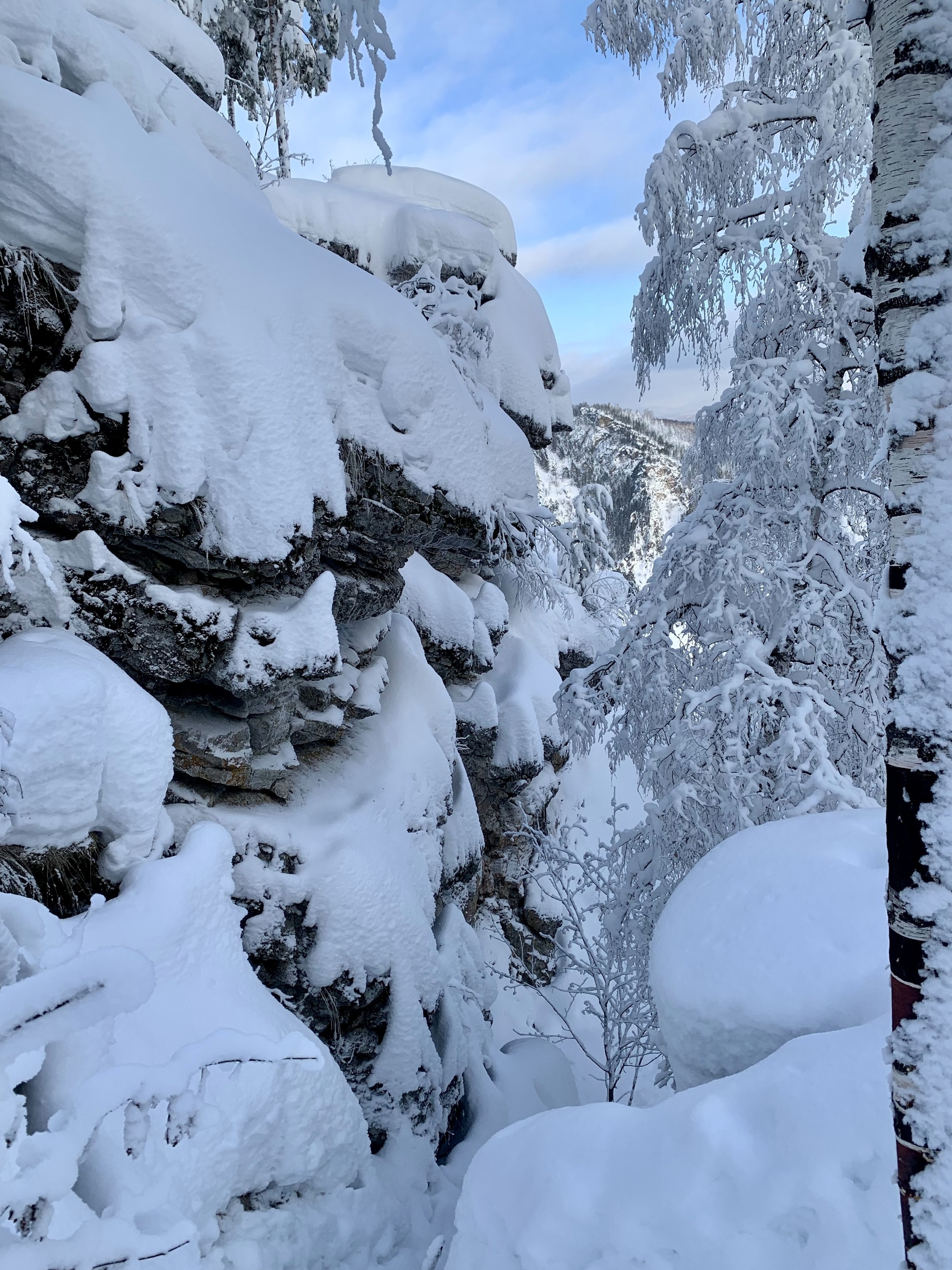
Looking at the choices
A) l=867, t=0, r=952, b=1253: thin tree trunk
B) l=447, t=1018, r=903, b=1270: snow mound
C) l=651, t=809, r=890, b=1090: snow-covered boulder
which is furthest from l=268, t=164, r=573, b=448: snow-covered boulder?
l=447, t=1018, r=903, b=1270: snow mound

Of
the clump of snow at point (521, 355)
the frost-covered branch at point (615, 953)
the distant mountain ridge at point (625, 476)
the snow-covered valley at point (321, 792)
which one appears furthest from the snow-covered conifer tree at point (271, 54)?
the distant mountain ridge at point (625, 476)

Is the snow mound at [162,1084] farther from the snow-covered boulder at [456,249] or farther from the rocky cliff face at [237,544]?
the snow-covered boulder at [456,249]

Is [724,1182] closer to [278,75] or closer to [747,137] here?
[747,137]

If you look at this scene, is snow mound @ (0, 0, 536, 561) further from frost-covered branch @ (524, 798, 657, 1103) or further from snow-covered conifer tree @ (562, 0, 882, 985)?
frost-covered branch @ (524, 798, 657, 1103)

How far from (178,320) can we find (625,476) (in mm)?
34796

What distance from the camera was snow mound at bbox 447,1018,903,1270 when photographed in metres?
2.17

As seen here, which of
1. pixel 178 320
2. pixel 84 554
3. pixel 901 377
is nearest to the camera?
pixel 901 377

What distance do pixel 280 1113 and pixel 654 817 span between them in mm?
3483

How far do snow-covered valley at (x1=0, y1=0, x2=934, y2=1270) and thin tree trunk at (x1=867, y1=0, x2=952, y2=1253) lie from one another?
1.06 metres

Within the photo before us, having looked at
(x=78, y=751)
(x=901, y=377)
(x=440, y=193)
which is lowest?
(x=78, y=751)

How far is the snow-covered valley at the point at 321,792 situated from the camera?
2334mm

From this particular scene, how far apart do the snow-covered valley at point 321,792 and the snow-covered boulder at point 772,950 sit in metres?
0.02

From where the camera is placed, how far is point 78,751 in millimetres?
4207

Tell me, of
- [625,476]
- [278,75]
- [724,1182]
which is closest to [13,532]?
[724,1182]
